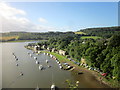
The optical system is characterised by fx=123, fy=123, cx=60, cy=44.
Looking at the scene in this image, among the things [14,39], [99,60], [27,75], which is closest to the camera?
[99,60]

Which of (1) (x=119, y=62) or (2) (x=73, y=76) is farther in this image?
(2) (x=73, y=76)

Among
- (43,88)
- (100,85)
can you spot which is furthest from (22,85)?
(100,85)

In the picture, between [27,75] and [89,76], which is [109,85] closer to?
[89,76]

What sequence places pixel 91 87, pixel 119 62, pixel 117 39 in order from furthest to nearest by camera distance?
pixel 117 39, pixel 91 87, pixel 119 62

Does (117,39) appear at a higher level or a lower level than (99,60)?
higher

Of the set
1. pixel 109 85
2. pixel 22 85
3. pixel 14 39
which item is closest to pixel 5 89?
pixel 22 85

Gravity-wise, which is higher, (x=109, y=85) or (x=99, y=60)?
(x=99, y=60)

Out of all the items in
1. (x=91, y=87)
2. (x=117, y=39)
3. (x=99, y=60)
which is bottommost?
(x=91, y=87)

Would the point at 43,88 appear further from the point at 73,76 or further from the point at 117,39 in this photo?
the point at 117,39

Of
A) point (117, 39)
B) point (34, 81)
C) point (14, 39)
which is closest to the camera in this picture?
point (34, 81)
